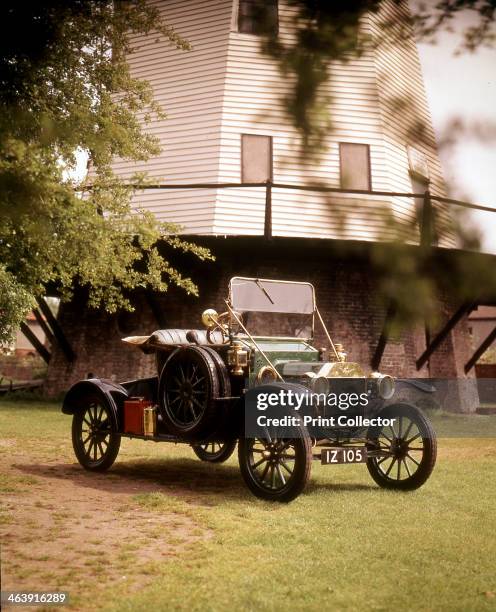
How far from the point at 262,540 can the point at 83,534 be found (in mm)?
1220

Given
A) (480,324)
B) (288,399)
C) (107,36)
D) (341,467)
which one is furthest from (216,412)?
(480,324)

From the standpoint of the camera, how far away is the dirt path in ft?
12.4

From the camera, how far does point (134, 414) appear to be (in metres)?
→ 7.21

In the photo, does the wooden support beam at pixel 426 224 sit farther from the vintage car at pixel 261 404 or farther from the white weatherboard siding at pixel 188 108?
the white weatherboard siding at pixel 188 108

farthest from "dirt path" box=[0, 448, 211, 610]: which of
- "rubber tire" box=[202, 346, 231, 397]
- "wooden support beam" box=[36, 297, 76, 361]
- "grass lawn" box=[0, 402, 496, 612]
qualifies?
"wooden support beam" box=[36, 297, 76, 361]

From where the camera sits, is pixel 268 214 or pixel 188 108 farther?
pixel 188 108

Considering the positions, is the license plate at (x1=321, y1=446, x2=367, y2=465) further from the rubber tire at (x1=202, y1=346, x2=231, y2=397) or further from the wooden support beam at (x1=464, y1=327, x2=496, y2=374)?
the wooden support beam at (x1=464, y1=327, x2=496, y2=374)

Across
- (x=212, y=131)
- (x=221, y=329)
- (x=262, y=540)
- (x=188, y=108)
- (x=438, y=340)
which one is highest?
(x=188, y=108)

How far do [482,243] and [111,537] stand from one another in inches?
133

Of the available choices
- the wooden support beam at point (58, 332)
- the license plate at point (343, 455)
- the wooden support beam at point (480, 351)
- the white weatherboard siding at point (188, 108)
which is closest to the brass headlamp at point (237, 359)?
the license plate at point (343, 455)

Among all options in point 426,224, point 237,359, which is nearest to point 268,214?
point 237,359

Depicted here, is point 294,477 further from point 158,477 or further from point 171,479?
point 158,477

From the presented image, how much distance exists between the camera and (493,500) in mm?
6230

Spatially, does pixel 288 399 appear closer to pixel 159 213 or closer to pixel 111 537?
pixel 111 537
